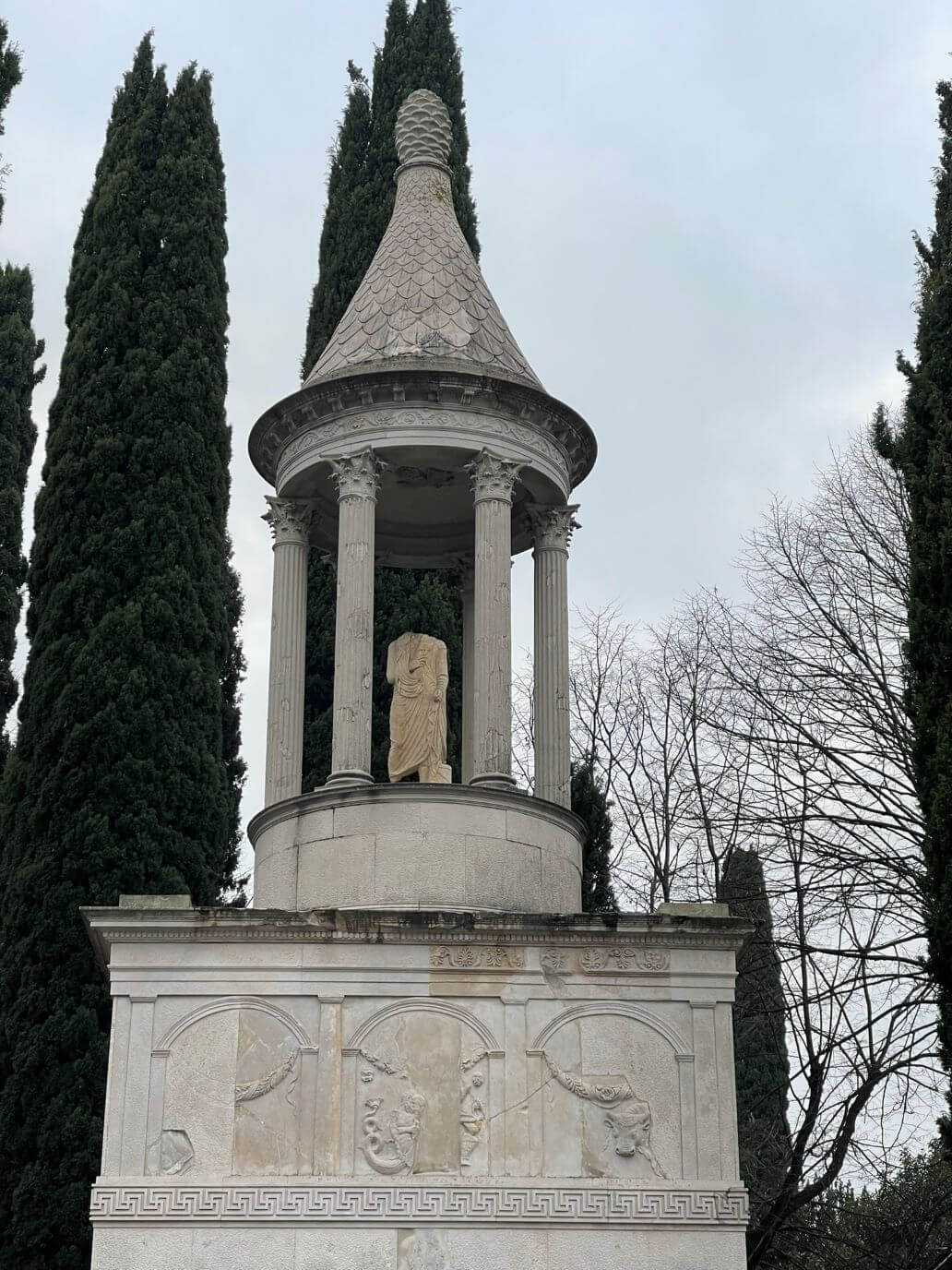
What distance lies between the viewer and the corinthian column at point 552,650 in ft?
48.5

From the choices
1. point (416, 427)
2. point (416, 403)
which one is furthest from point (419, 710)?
point (416, 403)

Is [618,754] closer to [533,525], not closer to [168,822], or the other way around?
[168,822]

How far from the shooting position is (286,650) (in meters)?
15.0

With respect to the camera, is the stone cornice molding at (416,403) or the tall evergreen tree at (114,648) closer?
the stone cornice molding at (416,403)

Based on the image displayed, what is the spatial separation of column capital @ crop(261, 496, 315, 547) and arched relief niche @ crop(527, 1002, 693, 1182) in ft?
16.8

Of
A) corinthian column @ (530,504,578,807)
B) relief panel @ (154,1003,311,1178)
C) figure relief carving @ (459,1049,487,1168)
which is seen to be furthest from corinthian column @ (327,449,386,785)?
figure relief carving @ (459,1049,487,1168)

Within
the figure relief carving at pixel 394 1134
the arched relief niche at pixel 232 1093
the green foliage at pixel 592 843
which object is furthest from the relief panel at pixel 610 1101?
the green foliage at pixel 592 843

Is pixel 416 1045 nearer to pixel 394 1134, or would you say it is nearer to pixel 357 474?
pixel 394 1134

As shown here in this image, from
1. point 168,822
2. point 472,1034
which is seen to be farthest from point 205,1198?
point 168,822

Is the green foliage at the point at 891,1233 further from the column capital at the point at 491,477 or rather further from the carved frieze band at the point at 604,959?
the column capital at the point at 491,477

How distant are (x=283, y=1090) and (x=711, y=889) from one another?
11702 mm

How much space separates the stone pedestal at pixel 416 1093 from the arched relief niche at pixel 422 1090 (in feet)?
0.05

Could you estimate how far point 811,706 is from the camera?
22.1m

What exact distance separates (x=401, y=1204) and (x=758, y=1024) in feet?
45.5
